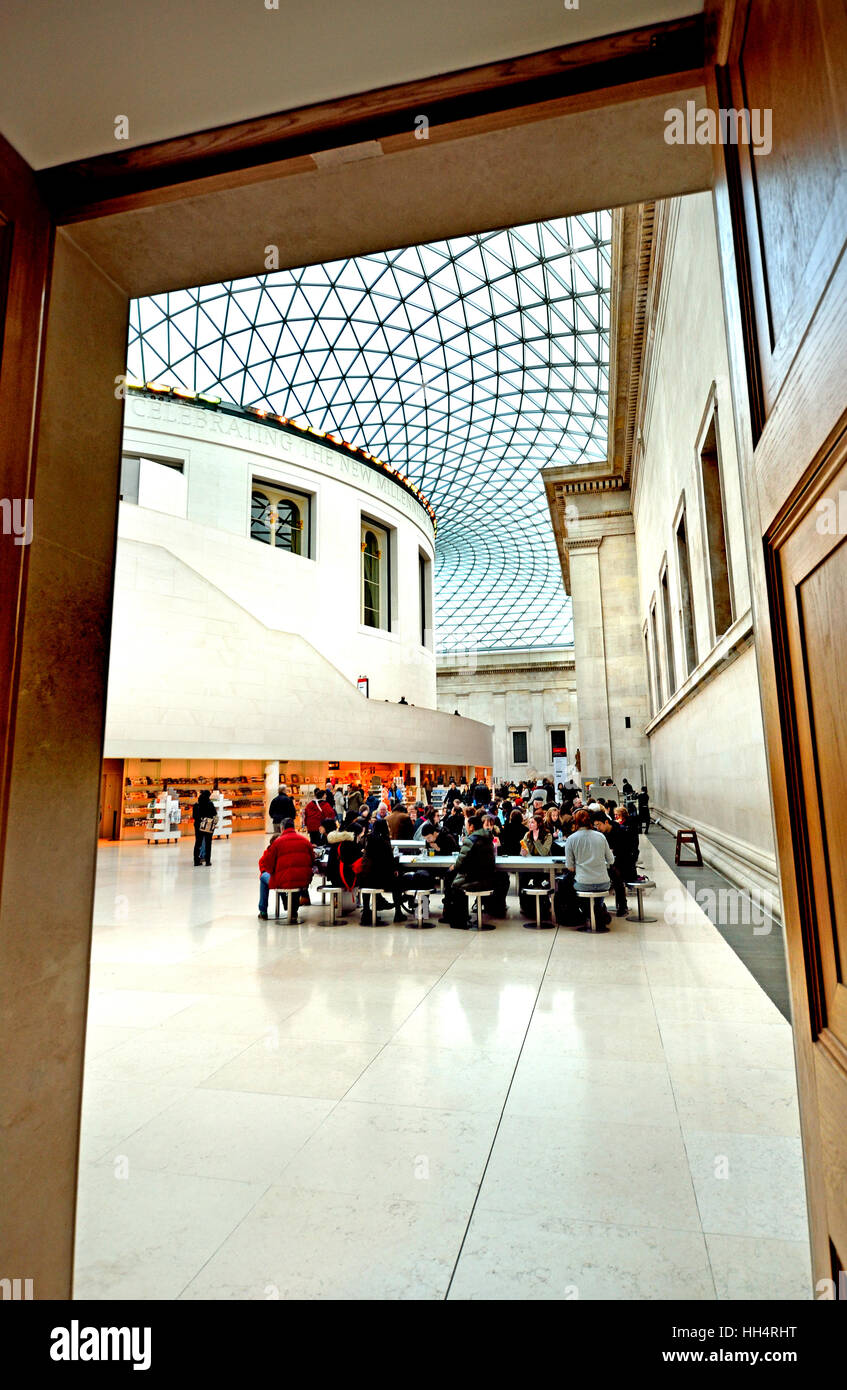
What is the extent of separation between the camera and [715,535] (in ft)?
40.8

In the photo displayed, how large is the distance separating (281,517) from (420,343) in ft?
45.7

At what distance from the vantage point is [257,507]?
3559 cm

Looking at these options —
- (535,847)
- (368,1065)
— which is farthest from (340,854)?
(368,1065)

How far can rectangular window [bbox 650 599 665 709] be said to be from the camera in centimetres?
2370

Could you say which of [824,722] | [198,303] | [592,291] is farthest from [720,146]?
[198,303]

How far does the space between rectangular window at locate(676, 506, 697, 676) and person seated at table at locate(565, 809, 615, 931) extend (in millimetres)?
8980

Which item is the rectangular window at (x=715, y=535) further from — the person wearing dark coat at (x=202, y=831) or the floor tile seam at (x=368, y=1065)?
the person wearing dark coat at (x=202, y=831)

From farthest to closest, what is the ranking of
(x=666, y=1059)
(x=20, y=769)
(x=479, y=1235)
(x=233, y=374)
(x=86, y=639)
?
(x=233, y=374) < (x=666, y=1059) < (x=479, y=1235) < (x=86, y=639) < (x=20, y=769)

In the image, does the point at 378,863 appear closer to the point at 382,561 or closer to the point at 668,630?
the point at 668,630

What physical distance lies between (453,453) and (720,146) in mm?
A: 49798

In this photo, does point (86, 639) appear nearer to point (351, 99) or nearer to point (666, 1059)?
point (351, 99)

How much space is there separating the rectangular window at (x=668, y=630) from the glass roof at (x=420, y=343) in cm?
1753

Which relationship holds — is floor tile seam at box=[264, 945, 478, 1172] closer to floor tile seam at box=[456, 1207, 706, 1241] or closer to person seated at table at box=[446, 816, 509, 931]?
floor tile seam at box=[456, 1207, 706, 1241]

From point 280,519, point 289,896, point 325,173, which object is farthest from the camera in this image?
point 280,519
